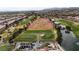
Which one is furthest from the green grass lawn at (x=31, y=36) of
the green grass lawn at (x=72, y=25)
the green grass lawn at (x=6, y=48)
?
the green grass lawn at (x=72, y=25)

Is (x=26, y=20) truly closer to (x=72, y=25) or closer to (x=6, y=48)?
(x=6, y=48)

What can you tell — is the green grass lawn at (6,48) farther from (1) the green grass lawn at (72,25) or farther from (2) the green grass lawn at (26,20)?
(1) the green grass lawn at (72,25)

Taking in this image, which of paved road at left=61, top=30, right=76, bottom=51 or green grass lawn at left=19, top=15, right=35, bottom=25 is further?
green grass lawn at left=19, top=15, right=35, bottom=25

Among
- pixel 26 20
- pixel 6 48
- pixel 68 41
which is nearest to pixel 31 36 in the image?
pixel 26 20

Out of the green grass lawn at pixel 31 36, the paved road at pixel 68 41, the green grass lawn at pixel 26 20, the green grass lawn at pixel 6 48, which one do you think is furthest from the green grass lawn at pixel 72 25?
the green grass lawn at pixel 6 48

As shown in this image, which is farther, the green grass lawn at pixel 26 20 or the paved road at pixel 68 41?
the green grass lawn at pixel 26 20

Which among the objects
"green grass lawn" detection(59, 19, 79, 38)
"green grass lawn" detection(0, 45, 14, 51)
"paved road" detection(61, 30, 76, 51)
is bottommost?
"green grass lawn" detection(0, 45, 14, 51)

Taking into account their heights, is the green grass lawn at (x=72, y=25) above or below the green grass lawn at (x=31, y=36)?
above

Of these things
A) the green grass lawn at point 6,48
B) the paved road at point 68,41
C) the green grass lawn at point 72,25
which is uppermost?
the green grass lawn at point 72,25

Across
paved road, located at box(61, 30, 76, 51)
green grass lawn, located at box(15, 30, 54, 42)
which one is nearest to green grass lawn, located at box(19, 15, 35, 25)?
green grass lawn, located at box(15, 30, 54, 42)

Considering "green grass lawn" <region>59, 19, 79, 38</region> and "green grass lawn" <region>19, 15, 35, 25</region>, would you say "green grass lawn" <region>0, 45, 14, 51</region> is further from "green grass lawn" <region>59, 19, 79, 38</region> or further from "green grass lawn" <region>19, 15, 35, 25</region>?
"green grass lawn" <region>59, 19, 79, 38</region>
